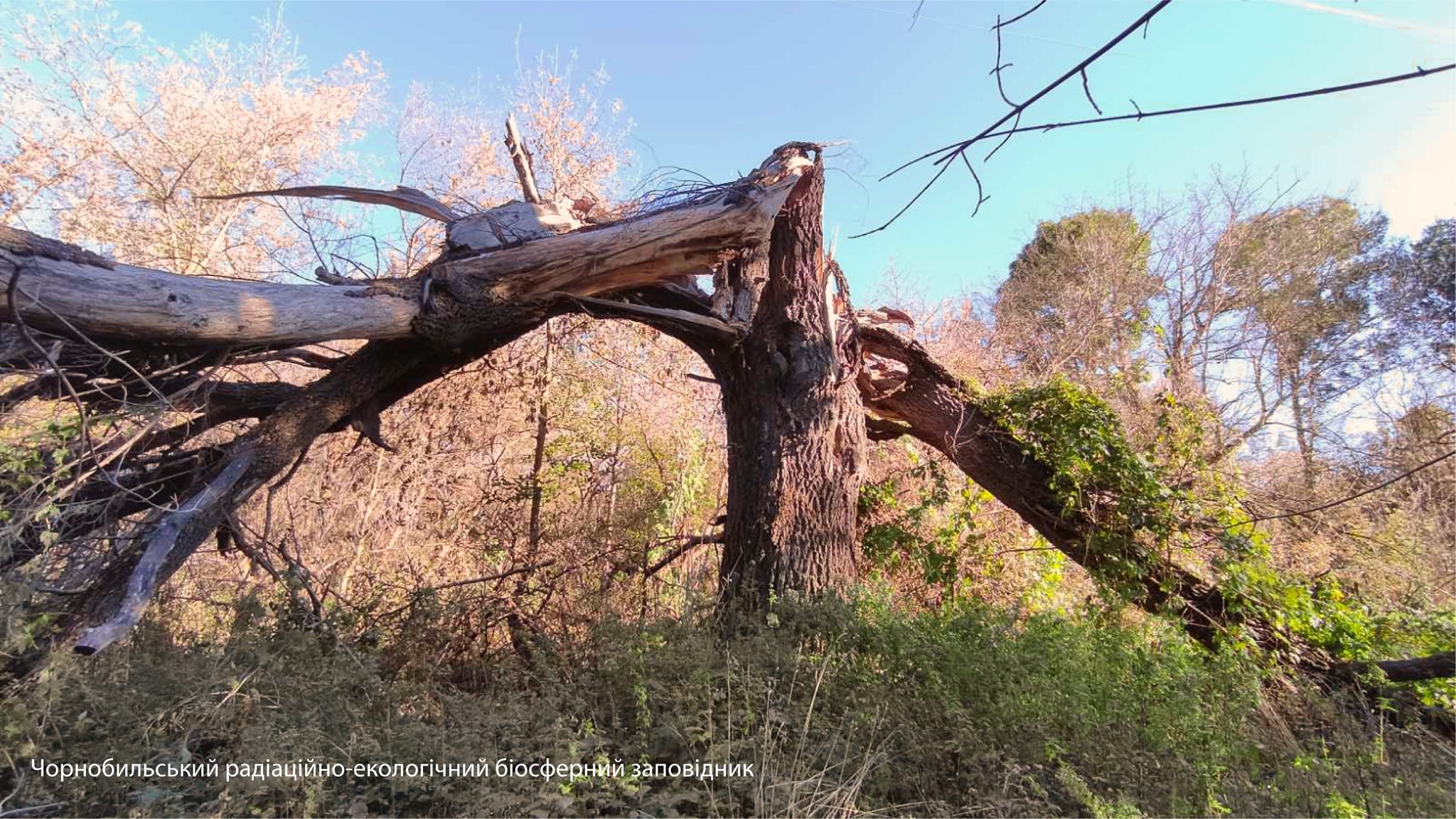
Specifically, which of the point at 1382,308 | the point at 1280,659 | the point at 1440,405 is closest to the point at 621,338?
the point at 1280,659

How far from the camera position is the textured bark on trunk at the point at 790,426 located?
5.40m

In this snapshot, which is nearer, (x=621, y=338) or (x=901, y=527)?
(x=901, y=527)

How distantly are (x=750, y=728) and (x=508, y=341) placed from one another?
3.79 meters

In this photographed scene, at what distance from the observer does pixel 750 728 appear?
3320 millimetres

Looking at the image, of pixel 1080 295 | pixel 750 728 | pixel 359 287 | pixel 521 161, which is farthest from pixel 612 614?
pixel 1080 295

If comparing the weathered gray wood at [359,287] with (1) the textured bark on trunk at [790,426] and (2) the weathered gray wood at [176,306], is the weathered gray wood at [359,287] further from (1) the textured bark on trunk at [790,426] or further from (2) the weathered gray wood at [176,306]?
(1) the textured bark on trunk at [790,426]

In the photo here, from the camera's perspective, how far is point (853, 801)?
284 centimetres

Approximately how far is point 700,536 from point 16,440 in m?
4.65

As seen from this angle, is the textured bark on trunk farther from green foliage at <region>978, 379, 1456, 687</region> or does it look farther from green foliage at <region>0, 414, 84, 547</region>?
green foliage at <region>0, 414, 84, 547</region>

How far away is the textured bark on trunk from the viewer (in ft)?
17.7

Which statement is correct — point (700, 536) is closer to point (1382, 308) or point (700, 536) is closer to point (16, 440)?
point (16, 440)

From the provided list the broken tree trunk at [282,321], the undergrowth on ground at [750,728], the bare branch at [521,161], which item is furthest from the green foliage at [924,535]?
the bare branch at [521,161]

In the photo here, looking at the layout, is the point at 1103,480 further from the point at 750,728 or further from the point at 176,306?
the point at 176,306

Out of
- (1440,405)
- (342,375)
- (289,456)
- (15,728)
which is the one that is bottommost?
(15,728)
